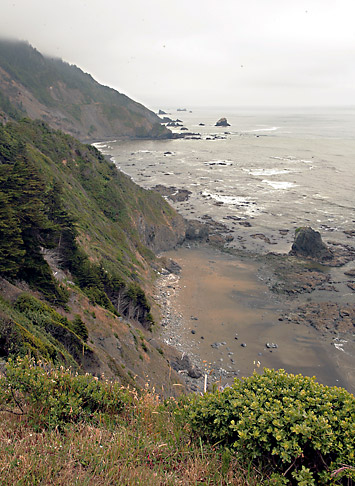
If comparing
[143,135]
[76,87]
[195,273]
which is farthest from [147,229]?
[76,87]

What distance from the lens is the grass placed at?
192 inches

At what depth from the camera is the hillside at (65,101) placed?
15138 cm

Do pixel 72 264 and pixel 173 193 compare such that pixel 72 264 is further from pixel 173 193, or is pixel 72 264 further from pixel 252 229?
pixel 173 193

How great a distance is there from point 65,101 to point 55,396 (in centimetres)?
19628

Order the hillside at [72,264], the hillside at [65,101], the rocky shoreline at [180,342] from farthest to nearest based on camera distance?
the hillside at [65,101]
the rocky shoreline at [180,342]
the hillside at [72,264]

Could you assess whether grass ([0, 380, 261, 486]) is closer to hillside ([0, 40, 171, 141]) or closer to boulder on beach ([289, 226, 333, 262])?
boulder on beach ([289, 226, 333, 262])

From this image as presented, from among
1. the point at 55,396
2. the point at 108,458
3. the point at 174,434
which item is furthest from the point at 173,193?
the point at 108,458

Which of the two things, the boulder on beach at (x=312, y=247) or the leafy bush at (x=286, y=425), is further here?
the boulder on beach at (x=312, y=247)

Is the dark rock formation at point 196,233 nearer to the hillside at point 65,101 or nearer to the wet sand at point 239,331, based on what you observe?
the wet sand at point 239,331

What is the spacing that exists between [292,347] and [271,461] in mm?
24807

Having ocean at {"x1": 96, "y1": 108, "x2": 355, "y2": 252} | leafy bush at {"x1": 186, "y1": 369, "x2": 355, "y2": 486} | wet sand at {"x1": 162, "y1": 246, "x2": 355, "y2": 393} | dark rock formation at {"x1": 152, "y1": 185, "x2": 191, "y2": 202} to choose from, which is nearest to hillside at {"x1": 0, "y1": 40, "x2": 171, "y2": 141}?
ocean at {"x1": 96, "y1": 108, "x2": 355, "y2": 252}

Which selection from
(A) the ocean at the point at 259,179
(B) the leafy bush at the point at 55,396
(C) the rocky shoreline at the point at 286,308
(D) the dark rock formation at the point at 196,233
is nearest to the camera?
(B) the leafy bush at the point at 55,396

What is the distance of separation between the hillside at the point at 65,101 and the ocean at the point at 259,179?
788 inches

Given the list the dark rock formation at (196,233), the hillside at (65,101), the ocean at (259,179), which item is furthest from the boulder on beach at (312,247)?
the hillside at (65,101)
